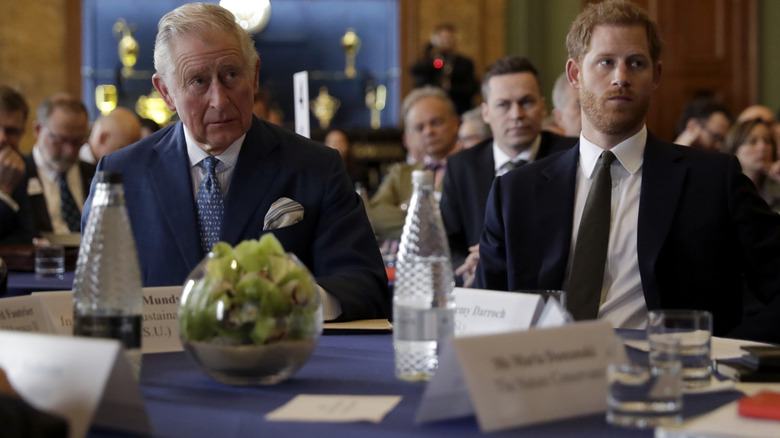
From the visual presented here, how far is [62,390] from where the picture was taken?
1.08 meters

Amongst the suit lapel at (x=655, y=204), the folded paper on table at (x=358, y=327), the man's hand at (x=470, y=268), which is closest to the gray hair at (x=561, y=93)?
the man's hand at (x=470, y=268)

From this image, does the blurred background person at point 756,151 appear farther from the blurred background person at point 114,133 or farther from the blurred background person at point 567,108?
the blurred background person at point 114,133

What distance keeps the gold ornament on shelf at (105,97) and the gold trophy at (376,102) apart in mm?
2735

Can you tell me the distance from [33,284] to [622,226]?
1939 millimetres

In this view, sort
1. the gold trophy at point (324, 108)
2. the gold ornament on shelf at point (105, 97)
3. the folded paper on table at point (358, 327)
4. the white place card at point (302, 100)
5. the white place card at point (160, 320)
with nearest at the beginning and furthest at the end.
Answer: the white place card at point (160, 320), the folded paper on table at point (358, 327), the white place card at point (302, 100), the gold ornament on shelf at point (105, 97), the gold trophy at point (324, 108)

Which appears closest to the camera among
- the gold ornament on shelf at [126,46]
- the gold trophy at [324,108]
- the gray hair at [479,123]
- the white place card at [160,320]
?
the white place card at [160,320]

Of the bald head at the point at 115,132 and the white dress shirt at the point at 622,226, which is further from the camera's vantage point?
the bald head at the point at 115,132

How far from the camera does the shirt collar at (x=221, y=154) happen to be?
2375mm

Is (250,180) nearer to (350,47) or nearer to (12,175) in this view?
(12,175)

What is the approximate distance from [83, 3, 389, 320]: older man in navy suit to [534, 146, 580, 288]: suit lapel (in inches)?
16.1

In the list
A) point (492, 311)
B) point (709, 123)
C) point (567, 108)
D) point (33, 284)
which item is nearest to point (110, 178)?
point (492, 311)

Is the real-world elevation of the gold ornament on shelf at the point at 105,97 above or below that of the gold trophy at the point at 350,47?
below

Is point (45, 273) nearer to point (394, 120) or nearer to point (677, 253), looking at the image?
point (677, 253)

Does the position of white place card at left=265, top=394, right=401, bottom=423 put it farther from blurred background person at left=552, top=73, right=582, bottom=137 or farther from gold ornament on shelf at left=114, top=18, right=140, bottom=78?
gold ornament on shelf at left=114, top=18, right=140, bottom=78
